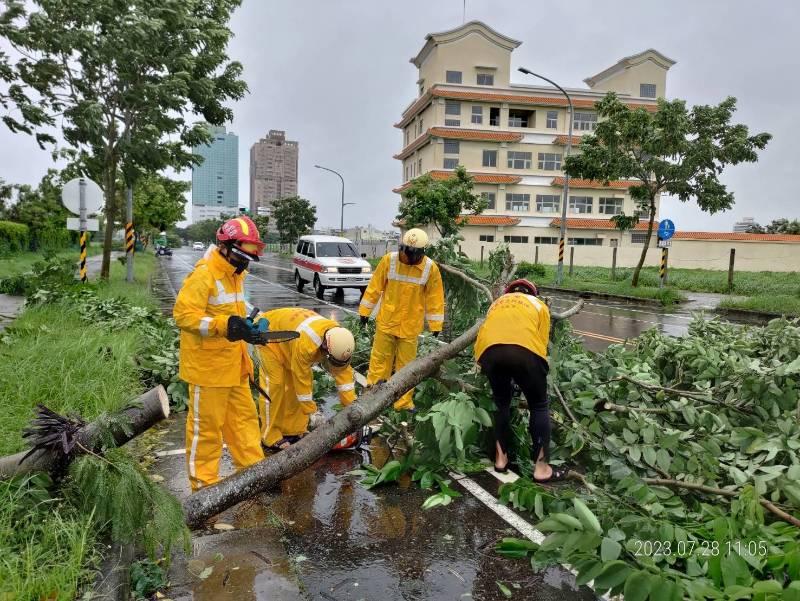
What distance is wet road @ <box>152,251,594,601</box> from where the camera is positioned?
9.51 ft

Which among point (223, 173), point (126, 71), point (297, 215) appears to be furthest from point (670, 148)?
point (223, 173)

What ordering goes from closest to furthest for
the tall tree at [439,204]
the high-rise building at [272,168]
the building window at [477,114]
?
the tall tree at [439,204] → the building window at [477,114] → the high-rise building at [272,168]

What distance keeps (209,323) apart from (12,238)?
1406 inches

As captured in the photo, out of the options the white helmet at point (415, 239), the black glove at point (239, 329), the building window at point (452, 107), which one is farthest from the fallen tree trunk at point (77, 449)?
the building window at point (452, 107)

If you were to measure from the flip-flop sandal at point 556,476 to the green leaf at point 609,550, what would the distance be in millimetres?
1726

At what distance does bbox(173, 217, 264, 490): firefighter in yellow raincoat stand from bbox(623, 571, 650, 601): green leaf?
2.45 m

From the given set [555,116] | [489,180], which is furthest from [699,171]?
[555,116]

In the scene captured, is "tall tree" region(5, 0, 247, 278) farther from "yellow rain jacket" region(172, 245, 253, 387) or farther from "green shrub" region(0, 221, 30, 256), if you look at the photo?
"green shrub" region(0, 221, 30, 256)

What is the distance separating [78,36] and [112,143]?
284 centimetres

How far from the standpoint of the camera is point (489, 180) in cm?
4988

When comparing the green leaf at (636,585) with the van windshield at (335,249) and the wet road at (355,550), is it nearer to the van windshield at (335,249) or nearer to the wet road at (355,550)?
the wet road at (355,550)

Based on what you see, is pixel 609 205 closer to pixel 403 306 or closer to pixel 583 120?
pixel 583 120

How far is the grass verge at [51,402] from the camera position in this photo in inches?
93.4

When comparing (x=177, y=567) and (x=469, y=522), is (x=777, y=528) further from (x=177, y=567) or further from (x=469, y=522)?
(x=177, y=567)
